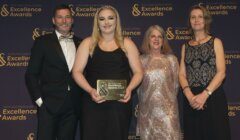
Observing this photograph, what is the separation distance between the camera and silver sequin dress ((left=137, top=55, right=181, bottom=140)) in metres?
3.50

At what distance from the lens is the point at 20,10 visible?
14.9 ft

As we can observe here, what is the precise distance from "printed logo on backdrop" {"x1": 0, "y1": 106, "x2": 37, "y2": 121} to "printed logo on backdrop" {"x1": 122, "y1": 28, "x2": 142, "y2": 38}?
1680mm

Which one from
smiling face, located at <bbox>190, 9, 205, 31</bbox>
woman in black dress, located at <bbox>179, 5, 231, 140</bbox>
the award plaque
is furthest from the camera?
smiling face, located at <bbox>190, 9, 205, 31</bbox>

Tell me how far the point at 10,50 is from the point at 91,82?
78.9 inches

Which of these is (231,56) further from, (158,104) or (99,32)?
(99,32)

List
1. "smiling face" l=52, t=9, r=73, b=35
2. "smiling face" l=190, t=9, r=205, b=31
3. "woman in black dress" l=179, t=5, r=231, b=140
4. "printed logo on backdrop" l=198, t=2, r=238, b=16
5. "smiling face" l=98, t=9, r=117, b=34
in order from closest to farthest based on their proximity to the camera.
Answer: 1. "smiling face" l=98, t=9, r=117, b=34
2. "woman in black dress" l=179, t=5, r=231, b=140
3. "smiling face" l=190, t=9, r=205, b=31
4. "smiling face" l=52, t=9, r=73, b=35
5. "printed logo on backdrop" l=198, t=2, r=238, b=16

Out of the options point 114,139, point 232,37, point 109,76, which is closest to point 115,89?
point 109,76

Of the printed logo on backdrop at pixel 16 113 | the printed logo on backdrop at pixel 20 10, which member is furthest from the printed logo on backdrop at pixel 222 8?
the printed logo on backdrop at pixel 16 113

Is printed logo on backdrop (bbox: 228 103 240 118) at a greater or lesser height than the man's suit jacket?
lesser

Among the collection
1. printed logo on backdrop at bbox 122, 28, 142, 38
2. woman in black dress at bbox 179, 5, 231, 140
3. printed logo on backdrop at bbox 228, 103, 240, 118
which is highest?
printed logo on backdrop at bbox 122, 28, 142, 38

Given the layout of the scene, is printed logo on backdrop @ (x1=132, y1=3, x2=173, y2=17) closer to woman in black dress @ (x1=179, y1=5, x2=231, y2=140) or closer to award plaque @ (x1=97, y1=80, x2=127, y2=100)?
woman in black dress @ (x1=179, y1=5, x2=231, y2=140)

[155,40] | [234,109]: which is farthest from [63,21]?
[234,109]

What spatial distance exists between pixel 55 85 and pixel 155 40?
48.9 inches

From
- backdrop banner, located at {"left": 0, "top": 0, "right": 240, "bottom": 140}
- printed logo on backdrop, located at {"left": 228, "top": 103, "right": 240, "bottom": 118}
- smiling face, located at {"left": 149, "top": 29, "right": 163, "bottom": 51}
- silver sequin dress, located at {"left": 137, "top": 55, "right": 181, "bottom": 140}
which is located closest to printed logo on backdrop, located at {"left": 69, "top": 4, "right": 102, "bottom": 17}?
backdrop banner, located at {"left": 0, "top": 0, "right": 240, "bottom": 140}
